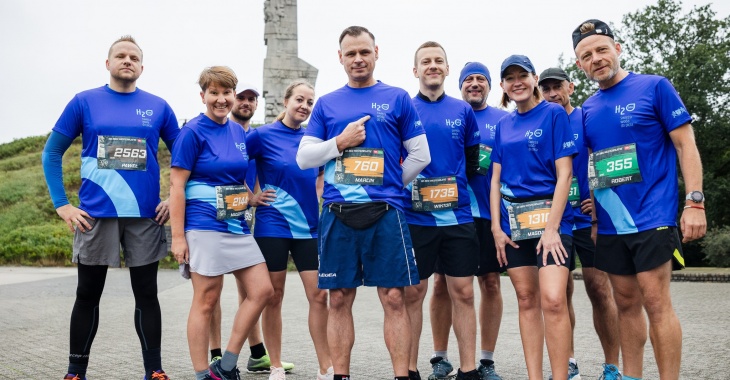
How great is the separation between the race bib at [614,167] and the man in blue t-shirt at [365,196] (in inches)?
41.1

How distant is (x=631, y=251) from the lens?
14.4 ft

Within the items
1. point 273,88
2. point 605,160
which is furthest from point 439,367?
point 273,88

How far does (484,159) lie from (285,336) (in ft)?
11.1

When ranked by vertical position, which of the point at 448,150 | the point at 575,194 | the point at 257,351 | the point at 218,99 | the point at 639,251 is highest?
the point at 218,99

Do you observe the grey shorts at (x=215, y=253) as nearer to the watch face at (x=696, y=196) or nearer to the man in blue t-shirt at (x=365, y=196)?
the man in blue t-shirt at (x=365, y=196)

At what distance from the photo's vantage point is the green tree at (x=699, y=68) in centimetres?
2791

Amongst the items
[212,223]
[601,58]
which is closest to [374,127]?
[212,223]

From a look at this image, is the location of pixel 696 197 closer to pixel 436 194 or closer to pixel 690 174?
pixel 690 174

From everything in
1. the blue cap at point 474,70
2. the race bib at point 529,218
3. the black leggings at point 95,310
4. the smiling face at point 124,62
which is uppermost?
the blue cap at point 474,70

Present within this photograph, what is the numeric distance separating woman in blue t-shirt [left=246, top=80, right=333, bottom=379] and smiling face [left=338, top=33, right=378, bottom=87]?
46.5 inches

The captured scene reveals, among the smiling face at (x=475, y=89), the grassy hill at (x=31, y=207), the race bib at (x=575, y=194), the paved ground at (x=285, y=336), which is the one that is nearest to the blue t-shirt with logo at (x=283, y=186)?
the paved ground at (x=285, y=336)

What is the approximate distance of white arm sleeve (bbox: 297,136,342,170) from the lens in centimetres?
454

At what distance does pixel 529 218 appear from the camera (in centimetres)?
469

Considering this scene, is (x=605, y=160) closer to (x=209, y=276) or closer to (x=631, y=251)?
(x=631, y=251)
